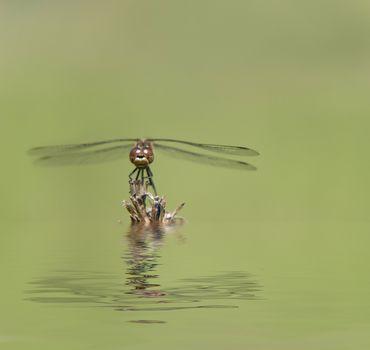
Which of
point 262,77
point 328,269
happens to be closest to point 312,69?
point 262,77

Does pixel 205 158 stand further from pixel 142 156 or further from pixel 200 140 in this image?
pixel 200 140

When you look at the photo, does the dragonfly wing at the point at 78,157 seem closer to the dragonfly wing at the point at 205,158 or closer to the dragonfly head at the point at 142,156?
the dragonfly head at the point at 142,156

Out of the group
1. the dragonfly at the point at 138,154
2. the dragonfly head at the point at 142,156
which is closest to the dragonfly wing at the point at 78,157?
the dragonfly at the point at 138,154

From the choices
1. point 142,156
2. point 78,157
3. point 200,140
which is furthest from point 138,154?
point 200,140

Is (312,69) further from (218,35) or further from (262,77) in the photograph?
(218,35)

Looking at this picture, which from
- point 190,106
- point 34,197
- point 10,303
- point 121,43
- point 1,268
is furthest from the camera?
point 121,43

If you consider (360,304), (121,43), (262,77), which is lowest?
(360,304)

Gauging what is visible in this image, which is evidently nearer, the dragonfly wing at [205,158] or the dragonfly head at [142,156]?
the dragonfly wing at [205,158]

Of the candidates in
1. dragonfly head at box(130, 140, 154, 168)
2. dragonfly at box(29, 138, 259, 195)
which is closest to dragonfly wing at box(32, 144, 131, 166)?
dragonfly at box(29, 138, 259, 195)
